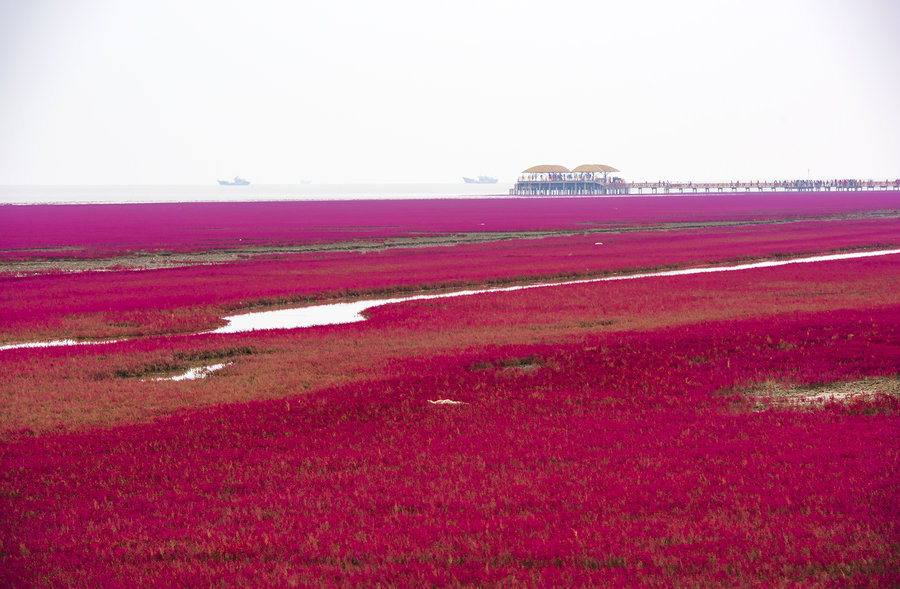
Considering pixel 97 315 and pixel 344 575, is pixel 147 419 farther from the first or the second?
pixel 97 315

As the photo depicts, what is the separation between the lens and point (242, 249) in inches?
2675

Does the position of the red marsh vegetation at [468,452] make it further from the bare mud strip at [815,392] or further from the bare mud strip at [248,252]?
the bare mud strip at [248,252]

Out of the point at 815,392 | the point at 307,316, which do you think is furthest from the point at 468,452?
the point at 307,316

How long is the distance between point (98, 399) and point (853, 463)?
→ 51.8ft

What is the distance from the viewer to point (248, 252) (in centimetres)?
6556

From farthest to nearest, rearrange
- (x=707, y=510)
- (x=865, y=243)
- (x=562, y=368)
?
1. (x=865, y=243)
2. (x=562, y=368)
3. (x=707, y=510)

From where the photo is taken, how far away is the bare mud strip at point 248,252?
55.3m

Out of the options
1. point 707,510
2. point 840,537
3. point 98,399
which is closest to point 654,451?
point 707,510

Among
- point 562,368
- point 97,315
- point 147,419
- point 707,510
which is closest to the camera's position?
point 707,510

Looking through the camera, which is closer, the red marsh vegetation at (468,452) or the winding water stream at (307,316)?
the red marsh vegetation at (468,452)

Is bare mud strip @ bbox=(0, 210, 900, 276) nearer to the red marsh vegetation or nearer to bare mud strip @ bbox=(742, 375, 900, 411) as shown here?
the red marsh vegetation

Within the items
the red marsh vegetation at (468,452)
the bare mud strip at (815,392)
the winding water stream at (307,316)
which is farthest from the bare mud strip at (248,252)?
the bare mud strip at (815,392)

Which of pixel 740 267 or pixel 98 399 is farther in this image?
pixel 740 267

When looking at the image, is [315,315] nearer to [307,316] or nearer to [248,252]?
[307,316]
